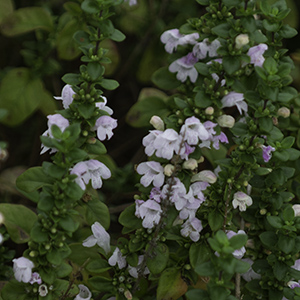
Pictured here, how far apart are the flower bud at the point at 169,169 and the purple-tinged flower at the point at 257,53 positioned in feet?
1.58

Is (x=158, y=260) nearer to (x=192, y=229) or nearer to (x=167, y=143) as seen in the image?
(x=192, y=229)

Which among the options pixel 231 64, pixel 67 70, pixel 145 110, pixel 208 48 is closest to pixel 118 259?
pixel 231 64

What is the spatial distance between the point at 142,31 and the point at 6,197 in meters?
1.20

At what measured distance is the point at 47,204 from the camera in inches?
49.3

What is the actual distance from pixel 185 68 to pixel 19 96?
950 millimetres

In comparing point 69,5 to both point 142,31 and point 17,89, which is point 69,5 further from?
point 142,31

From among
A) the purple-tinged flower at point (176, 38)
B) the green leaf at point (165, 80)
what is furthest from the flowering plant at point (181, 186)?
the green leaf at point (165, 80)

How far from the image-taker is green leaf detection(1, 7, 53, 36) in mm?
2291

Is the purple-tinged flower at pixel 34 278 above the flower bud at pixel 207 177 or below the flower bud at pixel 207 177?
below

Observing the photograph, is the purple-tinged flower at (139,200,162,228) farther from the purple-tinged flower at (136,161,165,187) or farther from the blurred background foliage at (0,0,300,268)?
the blurred background foliage at (0,0,300,268)

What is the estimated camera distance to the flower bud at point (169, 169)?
135 centimetres

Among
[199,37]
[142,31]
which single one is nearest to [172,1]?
[142,31]

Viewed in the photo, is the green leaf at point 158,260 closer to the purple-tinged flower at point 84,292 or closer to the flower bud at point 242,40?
the purple-tinged flower at point 84,292

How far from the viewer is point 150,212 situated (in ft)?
4.61
